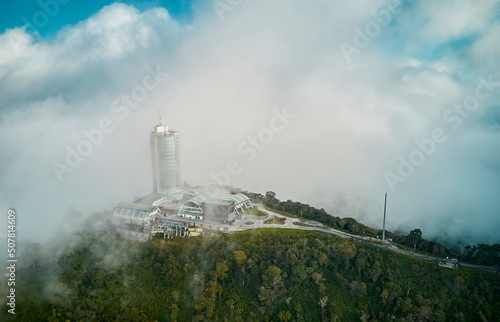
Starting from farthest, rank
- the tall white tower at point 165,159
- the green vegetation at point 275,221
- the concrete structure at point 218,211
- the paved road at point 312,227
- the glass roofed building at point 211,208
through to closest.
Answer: the tall white tower at point 165,159, the green vegetation at point 275,221, the glass roofed building at point 211,208, the concrete structure at point 218,211, the paved road at point 312,227

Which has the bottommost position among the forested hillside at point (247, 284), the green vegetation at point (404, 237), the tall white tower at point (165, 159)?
the forested hillside at point (247, 284)

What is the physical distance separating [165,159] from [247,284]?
2121 centimetres

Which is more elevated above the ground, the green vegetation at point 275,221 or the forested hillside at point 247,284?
the green vegetation at point 275,221

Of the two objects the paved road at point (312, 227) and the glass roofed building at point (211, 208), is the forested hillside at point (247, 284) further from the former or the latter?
the glass roofed building at point (211, 208)

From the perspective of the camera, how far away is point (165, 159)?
4306 cm

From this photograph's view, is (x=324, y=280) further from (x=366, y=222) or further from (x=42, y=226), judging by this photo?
(x=42, y=226)

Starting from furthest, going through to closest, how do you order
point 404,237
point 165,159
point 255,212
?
1. point 165,159
2. point 255,212
3. point 404,237

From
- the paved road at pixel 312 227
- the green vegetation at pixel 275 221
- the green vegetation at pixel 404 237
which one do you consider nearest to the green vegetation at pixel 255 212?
the paved road at pixel 312 227

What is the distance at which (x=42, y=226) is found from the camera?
34250 millimetres

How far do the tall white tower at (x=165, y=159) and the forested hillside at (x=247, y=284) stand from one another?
41.4 ft

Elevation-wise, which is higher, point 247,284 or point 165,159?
point 165,159

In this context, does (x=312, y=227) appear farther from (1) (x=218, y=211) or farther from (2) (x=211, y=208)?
(2) (x=211, y=208)

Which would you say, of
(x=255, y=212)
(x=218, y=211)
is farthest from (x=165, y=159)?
(x=255, y=212)

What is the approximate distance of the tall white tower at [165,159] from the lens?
42.6 m
